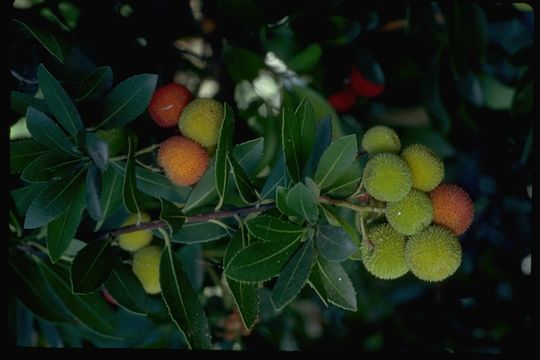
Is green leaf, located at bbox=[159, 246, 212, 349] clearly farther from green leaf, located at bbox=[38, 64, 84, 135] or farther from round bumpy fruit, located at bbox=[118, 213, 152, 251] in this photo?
green leaf, located at bbox=[38, 64, 84, 135]

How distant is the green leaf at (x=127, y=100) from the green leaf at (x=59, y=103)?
0.16 ft

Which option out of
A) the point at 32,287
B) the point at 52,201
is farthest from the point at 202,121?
the point at 32,287

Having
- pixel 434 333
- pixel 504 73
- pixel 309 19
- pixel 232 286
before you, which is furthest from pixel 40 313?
pixel 504 73

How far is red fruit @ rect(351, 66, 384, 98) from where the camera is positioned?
4.76 ft

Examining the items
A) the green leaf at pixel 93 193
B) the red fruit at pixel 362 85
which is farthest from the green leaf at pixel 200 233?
the red fruit at pixel 362 85

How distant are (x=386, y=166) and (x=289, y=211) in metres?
0.14

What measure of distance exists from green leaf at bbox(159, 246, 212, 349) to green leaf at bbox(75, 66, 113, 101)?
0.26 meters

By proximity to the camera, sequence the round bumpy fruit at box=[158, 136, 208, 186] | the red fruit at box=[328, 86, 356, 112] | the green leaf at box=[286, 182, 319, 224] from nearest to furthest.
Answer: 1. the green leaf at box=[286, 182, 319, 224]
2. the round bumpy fruit at box=[158, 136, 208, 186]
3. the red fruit at box=[328, 86, 356, 112]

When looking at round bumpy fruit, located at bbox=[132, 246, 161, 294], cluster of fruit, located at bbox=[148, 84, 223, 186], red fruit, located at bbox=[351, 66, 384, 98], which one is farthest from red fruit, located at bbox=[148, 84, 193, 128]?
red fruit, located at bbox=[351, 66, 384, 98]

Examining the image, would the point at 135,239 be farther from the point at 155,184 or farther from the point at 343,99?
the point at 343,99

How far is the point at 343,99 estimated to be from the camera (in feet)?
5.19

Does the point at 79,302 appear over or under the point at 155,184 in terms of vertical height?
under

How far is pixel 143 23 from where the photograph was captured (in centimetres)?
128

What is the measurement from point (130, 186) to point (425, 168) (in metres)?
0.39
